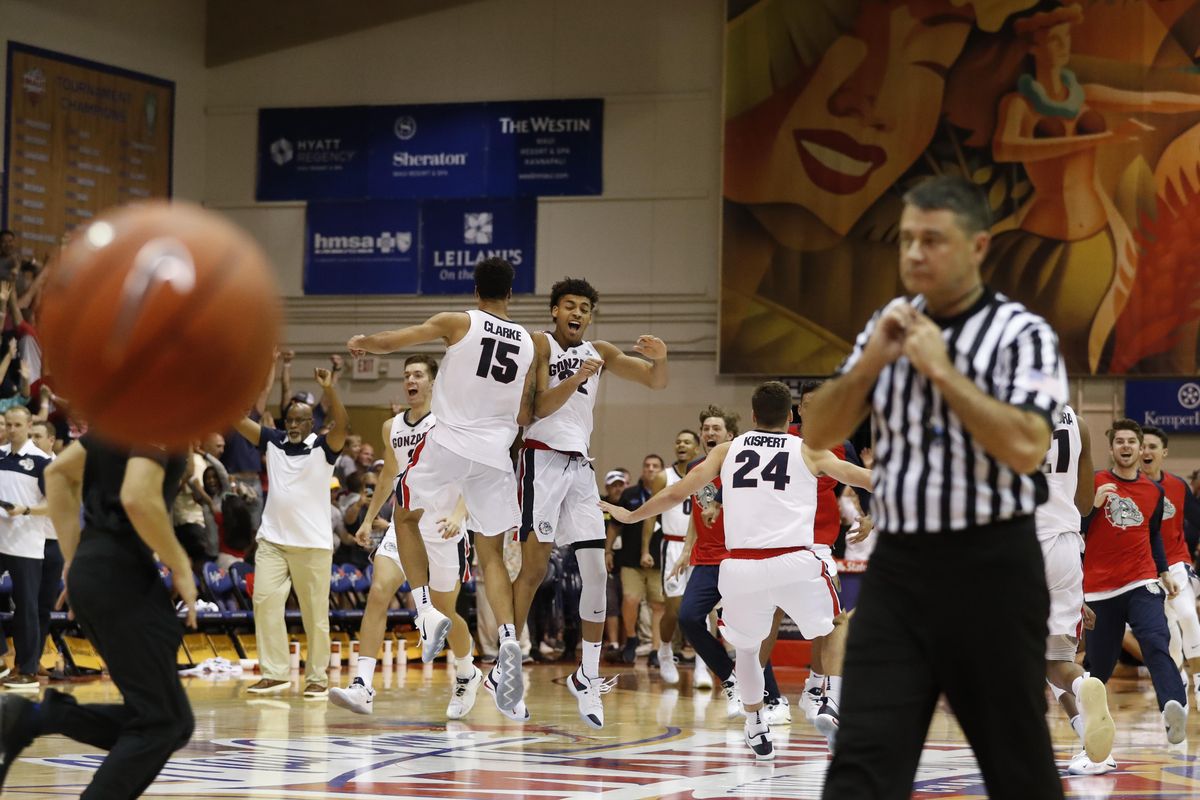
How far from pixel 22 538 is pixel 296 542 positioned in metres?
2.13

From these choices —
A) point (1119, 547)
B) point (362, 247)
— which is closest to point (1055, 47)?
point (362, 247)

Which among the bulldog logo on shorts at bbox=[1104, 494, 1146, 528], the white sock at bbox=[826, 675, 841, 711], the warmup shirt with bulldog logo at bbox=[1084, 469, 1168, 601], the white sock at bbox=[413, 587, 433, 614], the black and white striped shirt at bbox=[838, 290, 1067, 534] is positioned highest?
the black and white striped shirt at bbox=[838, 290, 1067, 534]

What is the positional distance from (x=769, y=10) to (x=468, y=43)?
14.7 ft

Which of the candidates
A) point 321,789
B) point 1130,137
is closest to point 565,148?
point 1130,137

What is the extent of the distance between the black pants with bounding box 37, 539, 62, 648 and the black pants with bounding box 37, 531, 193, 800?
7486 millimetres

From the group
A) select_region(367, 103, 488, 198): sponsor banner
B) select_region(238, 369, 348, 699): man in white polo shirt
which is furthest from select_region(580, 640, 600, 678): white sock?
select_region(367, 103, 488, 198): sponsor banner

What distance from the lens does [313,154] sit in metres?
22.2

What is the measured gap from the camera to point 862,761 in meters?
3.71

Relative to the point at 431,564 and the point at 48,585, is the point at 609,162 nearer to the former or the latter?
the point at 48,585

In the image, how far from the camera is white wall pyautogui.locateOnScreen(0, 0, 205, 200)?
2011 cm

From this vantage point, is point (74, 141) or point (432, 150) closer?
point (74, 141)

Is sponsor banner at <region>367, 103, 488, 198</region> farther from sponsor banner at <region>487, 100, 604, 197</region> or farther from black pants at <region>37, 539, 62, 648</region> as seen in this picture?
black pants at <region>37, 539, 62, 648</region>

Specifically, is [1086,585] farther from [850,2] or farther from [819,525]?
[850,2]

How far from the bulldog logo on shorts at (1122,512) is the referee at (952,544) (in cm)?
555
